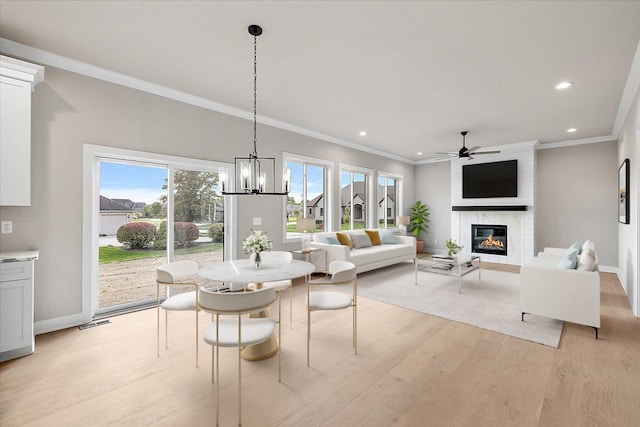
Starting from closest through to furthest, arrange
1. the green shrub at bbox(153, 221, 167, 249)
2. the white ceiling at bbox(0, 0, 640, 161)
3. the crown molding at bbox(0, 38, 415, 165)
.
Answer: the white ceiling at bbox(0, 0, 640, 161) → the crown molding at bbox(0, 38, 415, 165) → the green shrub at bbox(153, 221, 167, 249)

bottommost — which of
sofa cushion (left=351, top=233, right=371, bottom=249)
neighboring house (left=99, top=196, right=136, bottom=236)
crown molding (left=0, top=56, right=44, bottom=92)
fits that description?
sofa cushion (left=351, top=233, right=371, bottom=249)

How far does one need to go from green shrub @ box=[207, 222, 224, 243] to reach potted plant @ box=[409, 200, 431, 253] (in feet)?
20.3

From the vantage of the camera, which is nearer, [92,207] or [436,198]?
[92,207]

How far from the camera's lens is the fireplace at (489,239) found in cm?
721

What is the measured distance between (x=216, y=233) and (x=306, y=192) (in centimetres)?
223

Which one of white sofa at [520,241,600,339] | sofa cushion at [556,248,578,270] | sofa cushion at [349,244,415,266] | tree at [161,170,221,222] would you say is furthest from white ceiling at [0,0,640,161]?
sofa cushion at [349,244,415,266]

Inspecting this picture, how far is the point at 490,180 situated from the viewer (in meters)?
7.37

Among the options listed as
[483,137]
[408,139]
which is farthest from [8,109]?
[483,137]

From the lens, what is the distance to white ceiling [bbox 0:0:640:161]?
7.69ft

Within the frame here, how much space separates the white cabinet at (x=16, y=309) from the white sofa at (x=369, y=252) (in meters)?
3.86

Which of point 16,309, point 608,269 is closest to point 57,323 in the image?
point 16,309

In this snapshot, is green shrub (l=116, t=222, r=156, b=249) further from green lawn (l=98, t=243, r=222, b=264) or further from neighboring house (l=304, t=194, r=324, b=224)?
neighboring house (l=304, t=194, r=324, b=224)

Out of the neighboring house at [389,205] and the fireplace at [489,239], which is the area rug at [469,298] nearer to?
the fireplace at [489,239]

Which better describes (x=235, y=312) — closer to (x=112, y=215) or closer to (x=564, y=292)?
(x=112, y=215)
